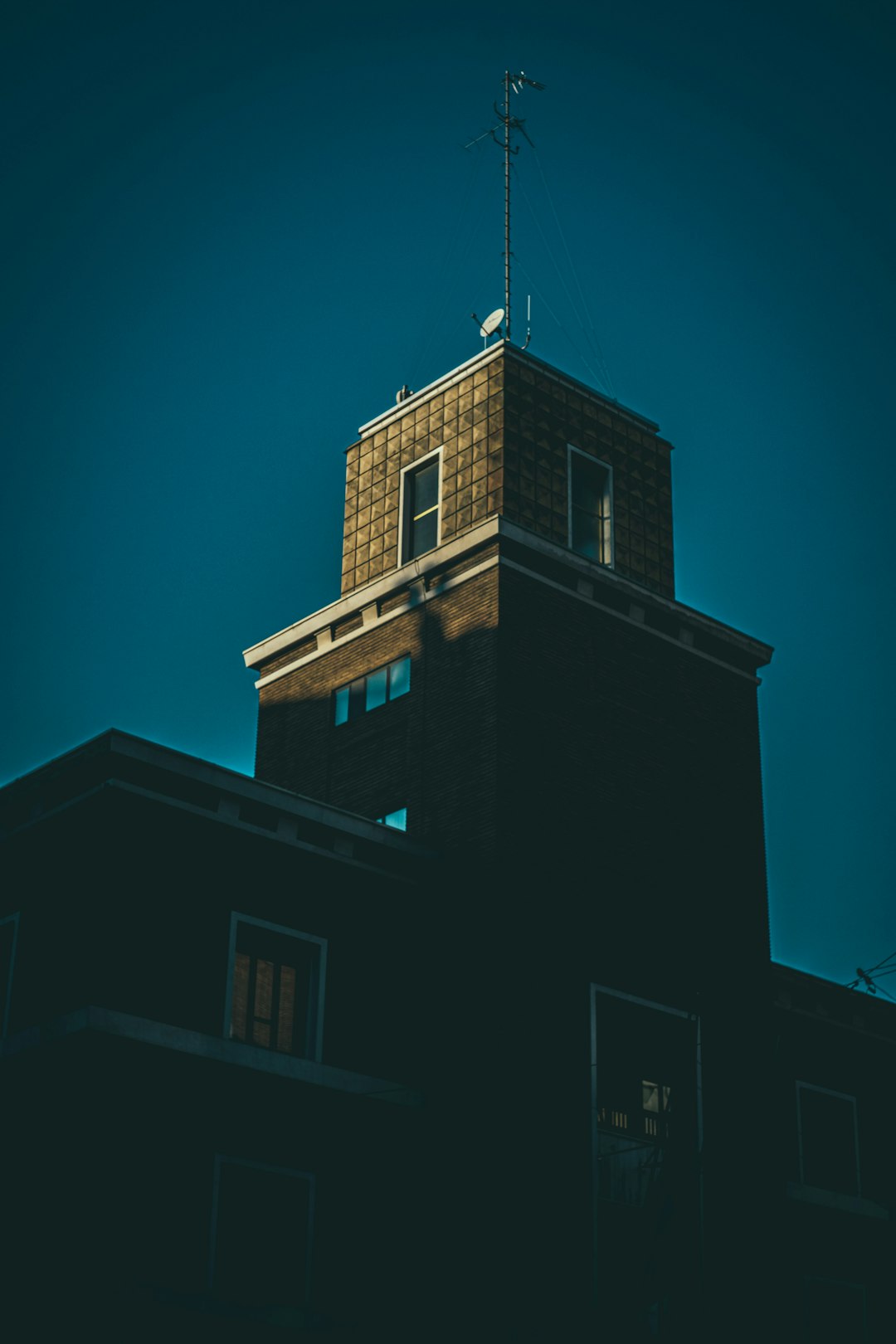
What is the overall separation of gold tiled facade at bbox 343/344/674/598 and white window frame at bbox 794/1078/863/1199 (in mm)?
12298

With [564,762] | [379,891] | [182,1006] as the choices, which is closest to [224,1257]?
[182,1006]

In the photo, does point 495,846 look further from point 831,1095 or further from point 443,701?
point 831,1095

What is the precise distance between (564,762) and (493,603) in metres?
3.77

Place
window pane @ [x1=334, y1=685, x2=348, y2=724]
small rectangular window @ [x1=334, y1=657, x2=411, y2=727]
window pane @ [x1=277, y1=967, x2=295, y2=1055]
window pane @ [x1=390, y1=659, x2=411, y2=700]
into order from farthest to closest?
window pane @ [x1=334, y1=685, x2=348, y2=724]
small rectangular window @ [x1=334, y1=657, x2=411, y2=727]
window pane @ [x1=390, y1=659, x2=411, y2=700]
window pane @ [x1=277, y1=967, x2=295, y2=1055]

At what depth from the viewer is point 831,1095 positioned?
44.0 metres

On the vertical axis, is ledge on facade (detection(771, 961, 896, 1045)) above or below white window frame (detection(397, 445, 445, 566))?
below

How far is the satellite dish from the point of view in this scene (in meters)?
45.3

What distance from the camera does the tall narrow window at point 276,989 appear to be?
3388 cm

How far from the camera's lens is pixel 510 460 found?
1661 inches

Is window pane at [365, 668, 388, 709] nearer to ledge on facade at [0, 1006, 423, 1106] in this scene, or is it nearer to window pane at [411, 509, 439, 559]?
window pane at [411, 509, 439, 559]

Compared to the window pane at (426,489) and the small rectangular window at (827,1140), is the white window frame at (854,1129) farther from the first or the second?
the window pane at (426,489)

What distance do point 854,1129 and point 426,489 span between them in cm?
1871

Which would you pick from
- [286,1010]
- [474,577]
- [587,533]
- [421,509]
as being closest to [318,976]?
[286,1010]

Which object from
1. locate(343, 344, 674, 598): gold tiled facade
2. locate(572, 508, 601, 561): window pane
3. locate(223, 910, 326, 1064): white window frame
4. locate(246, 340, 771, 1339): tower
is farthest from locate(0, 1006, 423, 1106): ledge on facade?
locate(572, 508, 601, 561): window pane
